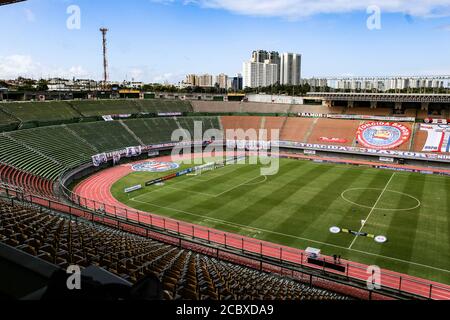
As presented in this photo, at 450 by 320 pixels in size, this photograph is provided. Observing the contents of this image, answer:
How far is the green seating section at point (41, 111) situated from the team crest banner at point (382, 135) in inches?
1997

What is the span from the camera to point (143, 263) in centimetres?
1322

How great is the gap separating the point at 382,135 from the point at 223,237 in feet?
154

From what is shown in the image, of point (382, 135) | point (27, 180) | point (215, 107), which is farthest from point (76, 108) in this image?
point (382, 135)

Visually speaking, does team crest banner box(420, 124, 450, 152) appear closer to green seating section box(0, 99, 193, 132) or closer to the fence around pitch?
the fence around pitch

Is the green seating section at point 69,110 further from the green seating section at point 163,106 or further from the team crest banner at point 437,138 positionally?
the team crest banner at point 437,138

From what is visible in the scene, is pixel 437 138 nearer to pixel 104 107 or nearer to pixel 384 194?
pixel 384 194

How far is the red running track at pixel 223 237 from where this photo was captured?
22141 mm

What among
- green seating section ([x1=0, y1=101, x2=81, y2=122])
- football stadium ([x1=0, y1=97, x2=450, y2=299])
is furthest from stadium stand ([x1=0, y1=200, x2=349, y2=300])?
green seating section ([x1=0, y1=101, x2=81, y2=122])

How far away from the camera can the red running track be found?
22141 millimetres

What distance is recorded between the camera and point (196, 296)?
28.8ft

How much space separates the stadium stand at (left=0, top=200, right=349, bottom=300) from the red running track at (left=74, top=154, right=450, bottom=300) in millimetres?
6018

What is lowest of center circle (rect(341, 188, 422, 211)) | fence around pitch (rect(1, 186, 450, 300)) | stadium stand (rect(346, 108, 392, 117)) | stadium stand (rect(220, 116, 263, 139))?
fence around pitch (rect(1, 186, 450, 300))

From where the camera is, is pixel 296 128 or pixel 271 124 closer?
pixel 296 128
